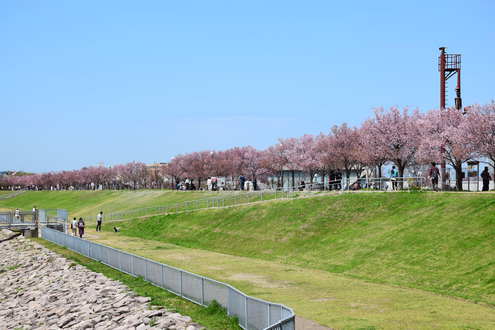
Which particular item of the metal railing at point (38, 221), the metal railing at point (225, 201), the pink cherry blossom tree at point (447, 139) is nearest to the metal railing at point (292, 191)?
the metal railing at point (225, 201)

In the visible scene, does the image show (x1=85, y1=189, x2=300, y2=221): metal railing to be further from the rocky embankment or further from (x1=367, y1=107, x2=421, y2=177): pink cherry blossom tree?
the rocky embankment

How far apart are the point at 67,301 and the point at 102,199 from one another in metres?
97.6

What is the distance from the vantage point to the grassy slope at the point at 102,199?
9459 centimetres

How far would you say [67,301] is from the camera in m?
32.8

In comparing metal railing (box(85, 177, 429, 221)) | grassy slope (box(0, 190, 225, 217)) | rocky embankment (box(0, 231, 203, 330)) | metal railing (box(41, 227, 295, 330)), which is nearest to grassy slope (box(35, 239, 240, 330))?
metal railing (box(41, 227, 295, 330))

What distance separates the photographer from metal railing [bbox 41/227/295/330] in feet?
54.3

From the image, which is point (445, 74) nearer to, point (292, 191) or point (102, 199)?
point (292, 191)

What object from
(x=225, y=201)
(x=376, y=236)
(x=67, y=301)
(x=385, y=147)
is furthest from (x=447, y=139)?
(x=67, y=301)

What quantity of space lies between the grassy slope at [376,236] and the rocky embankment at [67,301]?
12862 mm

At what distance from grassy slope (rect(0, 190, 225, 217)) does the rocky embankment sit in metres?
40.0

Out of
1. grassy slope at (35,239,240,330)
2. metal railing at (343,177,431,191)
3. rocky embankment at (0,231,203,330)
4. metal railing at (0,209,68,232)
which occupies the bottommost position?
rocky embankment at (0,231,203,330)

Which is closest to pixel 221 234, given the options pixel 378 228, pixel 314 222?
pixel 314 222

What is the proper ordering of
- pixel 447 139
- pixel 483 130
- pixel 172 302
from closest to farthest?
pixel 172 302 → pixel 483 130 → pixel 447 139

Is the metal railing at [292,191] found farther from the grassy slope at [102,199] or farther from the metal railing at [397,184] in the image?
the grassy slope at [102,199]
